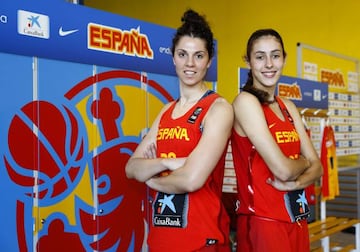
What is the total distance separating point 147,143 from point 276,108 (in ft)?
2.01

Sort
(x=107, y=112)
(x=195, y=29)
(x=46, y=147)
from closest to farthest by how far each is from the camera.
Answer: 1. (x=195, y=29)
2. (x=46, y=147)
3. (x=107, y=112)

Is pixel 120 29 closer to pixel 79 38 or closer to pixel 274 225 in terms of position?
pixel 79 38

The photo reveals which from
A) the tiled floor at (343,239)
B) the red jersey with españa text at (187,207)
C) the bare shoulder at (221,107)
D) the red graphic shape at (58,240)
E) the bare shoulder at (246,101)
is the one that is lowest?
the tiled floor at (343,239)

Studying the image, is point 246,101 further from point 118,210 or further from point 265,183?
point 118,210

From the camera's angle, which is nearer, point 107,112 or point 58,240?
point 58,240

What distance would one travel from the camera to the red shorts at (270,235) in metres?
2.02

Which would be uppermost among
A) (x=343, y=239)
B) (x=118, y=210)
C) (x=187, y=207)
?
(x=187, y=207)

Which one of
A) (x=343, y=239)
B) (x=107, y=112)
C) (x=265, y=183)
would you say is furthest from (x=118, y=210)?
(x=343, y=239)

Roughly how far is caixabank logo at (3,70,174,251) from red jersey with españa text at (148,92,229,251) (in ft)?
2.85

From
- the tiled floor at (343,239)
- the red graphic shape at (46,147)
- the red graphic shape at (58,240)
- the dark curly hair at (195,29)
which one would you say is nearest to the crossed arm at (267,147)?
the dark curly hair at (195,29)

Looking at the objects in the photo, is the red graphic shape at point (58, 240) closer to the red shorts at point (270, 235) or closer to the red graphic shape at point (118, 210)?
the red graphic shape at point (118, 210)

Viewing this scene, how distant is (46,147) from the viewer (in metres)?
2.59

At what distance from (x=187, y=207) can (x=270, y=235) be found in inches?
16.2

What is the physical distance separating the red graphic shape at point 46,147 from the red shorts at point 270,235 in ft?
3.55
